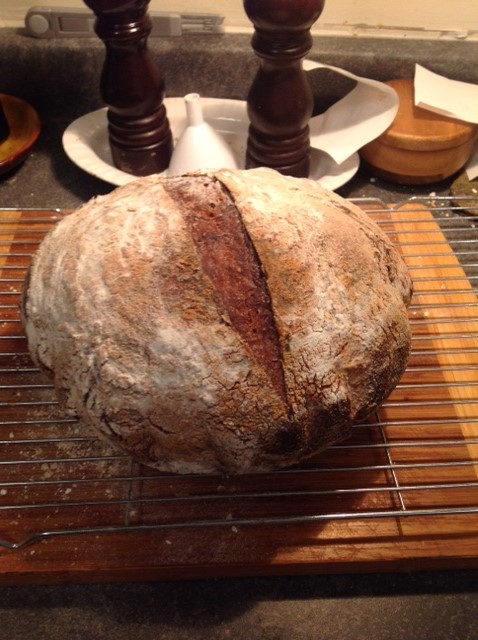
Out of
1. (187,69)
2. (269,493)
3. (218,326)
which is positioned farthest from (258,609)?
(187,69)

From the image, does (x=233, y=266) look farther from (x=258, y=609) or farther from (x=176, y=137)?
(x=176, y=137)

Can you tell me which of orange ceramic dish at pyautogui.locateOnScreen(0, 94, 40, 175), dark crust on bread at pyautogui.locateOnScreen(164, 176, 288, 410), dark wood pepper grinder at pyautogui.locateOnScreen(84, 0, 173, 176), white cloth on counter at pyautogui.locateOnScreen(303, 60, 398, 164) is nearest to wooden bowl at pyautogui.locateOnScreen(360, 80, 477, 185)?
white cloth on counter at pyautogui.locateOnScreen(303, 60, 398, 164)

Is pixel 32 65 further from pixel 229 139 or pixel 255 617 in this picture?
pixel 255 617

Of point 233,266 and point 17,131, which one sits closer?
point 233,266

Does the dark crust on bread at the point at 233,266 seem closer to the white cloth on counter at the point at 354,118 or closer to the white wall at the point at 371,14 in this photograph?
the white cloth on counter at the point at 354,118

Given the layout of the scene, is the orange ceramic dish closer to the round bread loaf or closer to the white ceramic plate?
the white ceramic plate

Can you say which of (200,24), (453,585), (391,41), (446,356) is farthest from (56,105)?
(453,585)
